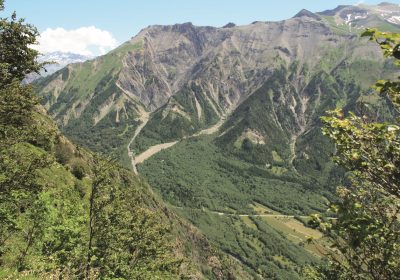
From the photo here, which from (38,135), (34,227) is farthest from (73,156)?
(38,135)

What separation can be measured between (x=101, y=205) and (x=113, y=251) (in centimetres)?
775

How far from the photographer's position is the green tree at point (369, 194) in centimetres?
1257

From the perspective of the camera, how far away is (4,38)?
26.1m

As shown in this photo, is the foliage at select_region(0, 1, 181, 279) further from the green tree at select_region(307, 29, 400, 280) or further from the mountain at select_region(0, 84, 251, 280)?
the green tree at select_region(307, 29, 400, 280)

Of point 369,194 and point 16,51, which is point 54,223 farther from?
point 369,194

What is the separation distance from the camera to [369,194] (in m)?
15.0

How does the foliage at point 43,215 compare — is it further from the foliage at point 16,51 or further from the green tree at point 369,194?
the green tree at point 369,194

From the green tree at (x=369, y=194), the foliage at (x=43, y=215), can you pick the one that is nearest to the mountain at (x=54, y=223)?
the foliage at (x=43, y=215)

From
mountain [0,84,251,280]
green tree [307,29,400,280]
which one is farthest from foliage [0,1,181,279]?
green tree [307,29,400,280]

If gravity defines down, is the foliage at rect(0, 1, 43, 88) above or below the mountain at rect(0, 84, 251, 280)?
above

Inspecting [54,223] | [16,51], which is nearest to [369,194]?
[16,51]

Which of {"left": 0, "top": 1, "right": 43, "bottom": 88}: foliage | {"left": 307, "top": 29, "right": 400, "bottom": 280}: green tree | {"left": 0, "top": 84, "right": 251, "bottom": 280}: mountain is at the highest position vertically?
{"left": 0, "top": 1, "right": 43, "bottom": 88}: foliage

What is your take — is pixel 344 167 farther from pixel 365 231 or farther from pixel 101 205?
pixel 101 205

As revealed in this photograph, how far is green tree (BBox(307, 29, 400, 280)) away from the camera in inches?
495
